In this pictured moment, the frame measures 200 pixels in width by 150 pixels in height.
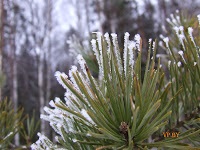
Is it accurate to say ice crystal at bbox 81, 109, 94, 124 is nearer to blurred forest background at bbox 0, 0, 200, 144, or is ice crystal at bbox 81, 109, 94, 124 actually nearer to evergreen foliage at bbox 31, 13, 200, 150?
evergreen foliage at bbox 31, 13, 200, 150

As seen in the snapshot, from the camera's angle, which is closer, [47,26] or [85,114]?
[85,114]

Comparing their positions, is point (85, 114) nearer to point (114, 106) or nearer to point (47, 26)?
point (114, 106)

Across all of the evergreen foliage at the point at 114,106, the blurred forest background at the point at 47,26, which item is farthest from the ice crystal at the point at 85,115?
the blurred forest background at the point at 47,26

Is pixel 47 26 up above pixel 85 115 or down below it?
above

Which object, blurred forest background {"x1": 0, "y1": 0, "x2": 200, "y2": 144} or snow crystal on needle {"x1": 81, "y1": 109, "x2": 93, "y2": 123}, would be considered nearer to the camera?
snow crystal on needle {"x1": 81, "y1": 109, "x2": 93, "y2": 123}

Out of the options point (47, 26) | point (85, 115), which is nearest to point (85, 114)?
point (85, 115)

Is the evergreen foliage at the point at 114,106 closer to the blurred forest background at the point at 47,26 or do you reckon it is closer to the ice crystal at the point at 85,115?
the ice crystal at the point at 85,115

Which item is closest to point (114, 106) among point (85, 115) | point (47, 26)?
point (85, 115)

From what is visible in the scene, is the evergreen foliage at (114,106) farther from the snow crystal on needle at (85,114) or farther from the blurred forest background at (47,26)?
the blurred forest background at (47,26)

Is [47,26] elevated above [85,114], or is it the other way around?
[47,26]

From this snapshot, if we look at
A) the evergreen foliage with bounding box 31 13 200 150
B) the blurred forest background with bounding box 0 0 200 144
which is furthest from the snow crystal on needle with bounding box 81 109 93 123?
the blurred forest background with bounding box 0 0 200 144

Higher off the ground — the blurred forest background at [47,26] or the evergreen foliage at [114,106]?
the blurred forest background at [47,26]

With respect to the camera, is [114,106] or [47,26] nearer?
[114,106]

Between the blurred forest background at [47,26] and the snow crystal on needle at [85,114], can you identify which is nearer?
the snow crystal on needle at [85,114]
